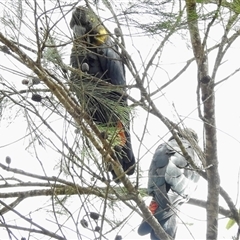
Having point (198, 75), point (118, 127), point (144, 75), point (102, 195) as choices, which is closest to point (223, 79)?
point (198, 75)

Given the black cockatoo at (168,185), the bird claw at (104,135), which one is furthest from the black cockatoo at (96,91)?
the black cockatoo at (168,185)

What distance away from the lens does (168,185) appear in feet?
10.3

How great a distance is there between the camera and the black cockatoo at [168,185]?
9.68 ft

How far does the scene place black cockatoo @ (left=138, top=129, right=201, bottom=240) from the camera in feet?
9.68

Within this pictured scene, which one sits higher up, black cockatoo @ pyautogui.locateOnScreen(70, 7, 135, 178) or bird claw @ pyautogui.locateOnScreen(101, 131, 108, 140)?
black cockatoo @ pyautogui.locateOnScreen(70, 7, 135, 178)

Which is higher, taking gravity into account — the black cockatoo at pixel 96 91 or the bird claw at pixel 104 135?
the black cockatoo at pixel 96 91

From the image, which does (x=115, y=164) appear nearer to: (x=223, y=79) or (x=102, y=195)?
(x=102, y=195)

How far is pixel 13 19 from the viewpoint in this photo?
2.03 meters

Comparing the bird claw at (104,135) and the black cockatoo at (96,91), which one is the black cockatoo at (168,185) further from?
the bird claw at (104,135)

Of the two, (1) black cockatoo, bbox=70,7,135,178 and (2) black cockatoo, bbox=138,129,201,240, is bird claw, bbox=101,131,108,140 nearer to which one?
(1) black cockatoo, bbox=70,7,135,178

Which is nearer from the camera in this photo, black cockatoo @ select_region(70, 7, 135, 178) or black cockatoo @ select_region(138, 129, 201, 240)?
black cockatoo @ select_region(70, 7, 135, 178)

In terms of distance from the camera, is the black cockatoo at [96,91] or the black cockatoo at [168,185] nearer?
the black cockatoo at [96,91]

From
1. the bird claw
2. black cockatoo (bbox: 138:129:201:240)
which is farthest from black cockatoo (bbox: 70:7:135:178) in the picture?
black cockatoo (bbox: 138:129:201:240)

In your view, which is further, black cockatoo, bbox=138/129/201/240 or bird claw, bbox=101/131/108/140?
black cockatoo, bbox=138/129/201/240
